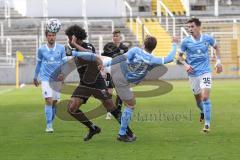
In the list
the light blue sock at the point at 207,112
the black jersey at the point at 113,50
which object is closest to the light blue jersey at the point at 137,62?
the light blue sock at the point at 207,112

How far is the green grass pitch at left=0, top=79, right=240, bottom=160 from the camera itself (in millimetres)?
10898

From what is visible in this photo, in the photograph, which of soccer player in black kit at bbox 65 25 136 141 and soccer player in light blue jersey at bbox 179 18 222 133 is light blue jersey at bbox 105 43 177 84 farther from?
soccer player in light blue jersey at bbox 179 18 222 133

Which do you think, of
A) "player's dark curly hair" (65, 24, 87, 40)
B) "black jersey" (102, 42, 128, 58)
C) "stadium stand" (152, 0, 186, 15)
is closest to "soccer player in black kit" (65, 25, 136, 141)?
"player's dark curly hair" (65, 24, 87, 40)

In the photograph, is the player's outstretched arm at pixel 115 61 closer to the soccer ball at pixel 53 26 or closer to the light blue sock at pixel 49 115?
the soccer ball at pixel 53 26

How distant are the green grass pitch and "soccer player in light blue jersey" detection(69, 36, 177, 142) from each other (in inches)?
19.9

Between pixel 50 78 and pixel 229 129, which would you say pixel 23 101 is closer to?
pixel 50 78

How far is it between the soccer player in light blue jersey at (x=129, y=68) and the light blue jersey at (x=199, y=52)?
1.90m

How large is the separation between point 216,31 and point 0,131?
33.0m

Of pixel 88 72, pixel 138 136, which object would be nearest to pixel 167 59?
pixel 88 72

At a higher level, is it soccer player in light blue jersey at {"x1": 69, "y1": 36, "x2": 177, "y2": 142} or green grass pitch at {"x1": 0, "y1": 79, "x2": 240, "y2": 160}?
soccer player in light blue jersey at {"x1": 69, "y1": 36, "x2": 177, "y2": 142}

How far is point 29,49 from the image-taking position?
42.9 metres

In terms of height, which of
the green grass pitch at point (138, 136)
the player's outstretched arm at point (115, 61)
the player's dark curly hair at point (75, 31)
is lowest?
the green grass pitch at point (138, 136)

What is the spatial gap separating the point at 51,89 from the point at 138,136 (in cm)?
232

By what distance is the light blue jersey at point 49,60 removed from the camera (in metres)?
14.7
